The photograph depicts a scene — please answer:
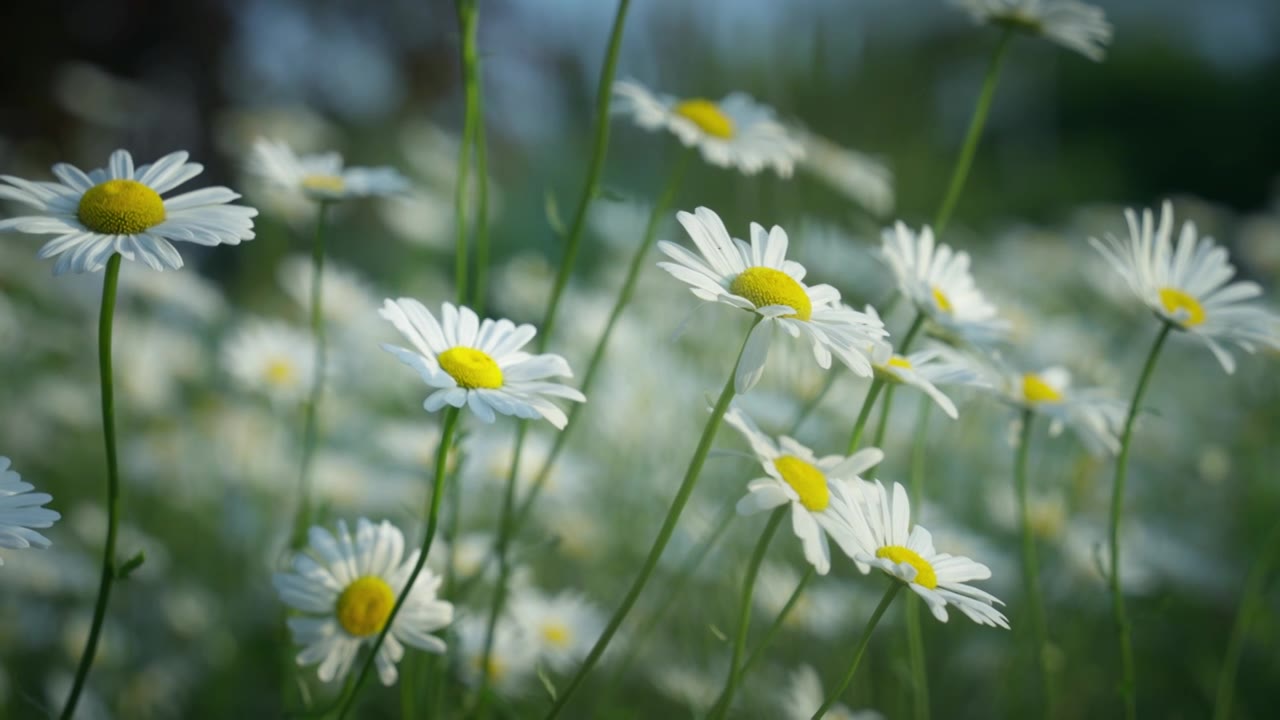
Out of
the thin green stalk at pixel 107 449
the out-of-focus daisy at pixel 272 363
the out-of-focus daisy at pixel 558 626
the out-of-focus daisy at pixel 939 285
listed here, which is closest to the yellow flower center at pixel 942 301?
the out-of-focus daisy at pixel 939 285

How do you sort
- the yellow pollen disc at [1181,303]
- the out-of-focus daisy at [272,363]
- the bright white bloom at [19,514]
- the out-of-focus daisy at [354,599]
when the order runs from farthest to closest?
1. the out-of-focus daisy at [272,363]
2. the yellow pollen disc at [1181,303]
3. the out-of-focus daisy at [354,599]
4. the bright white bloom at [19,514]

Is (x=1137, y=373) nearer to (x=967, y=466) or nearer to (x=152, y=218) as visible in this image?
(x=967, y=466)

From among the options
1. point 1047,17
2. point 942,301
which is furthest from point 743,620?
point 1047,17

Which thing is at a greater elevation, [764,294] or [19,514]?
[764,294]

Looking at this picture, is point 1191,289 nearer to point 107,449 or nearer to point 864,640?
point 864,640

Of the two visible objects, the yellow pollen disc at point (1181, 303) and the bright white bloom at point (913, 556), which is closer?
the bright white bloom at point (913, 556)

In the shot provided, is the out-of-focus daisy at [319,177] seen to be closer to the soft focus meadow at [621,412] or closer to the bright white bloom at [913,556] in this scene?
the soft focus meadow at [621,412]

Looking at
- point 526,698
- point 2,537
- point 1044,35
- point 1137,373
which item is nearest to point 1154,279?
point 1044,35
